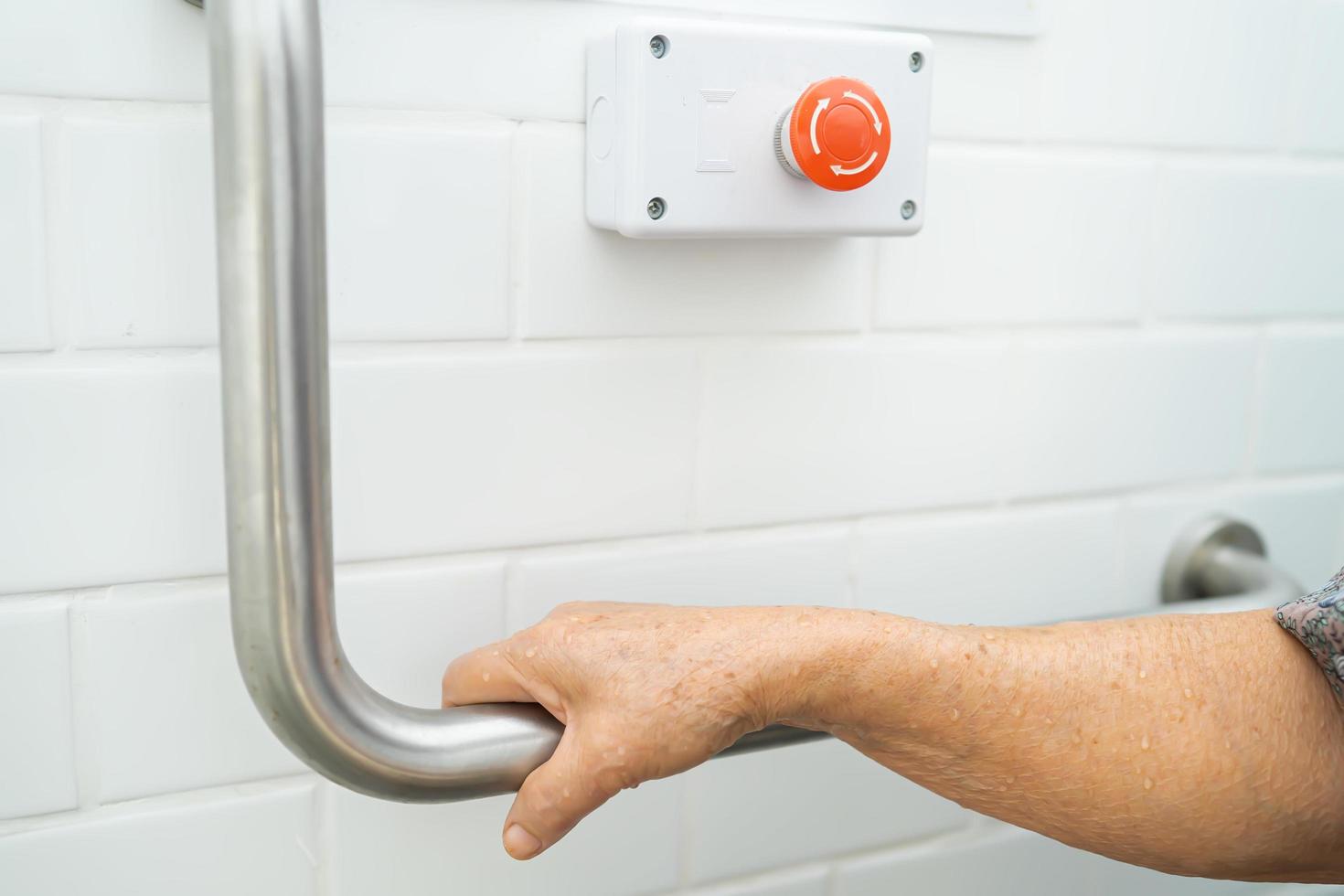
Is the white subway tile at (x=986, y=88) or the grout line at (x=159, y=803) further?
the white subway tile at (x=986, y=88)

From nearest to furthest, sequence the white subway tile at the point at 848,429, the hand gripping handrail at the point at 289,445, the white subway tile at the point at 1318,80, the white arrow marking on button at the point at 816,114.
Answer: the hand gripping handrail at the point at 289,445 → the white arrow marking on button at the point at 816,114 → the white subway tile at the point at 848,429 → the white subway tile at the point at 1318,80

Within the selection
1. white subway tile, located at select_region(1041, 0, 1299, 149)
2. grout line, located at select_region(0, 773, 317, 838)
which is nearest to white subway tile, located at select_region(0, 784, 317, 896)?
grout line, located at select_region(0, 773, 317, 838)

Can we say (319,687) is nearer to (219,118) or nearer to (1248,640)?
(219,118)

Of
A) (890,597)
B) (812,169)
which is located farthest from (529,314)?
(890,597)

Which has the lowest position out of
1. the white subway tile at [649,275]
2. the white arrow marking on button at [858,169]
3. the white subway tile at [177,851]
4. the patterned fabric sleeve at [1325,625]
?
the white subway tile at [177,851]

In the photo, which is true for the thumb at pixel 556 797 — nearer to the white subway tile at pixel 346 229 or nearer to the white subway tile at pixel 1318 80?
the white subway tile at pixel 346 229

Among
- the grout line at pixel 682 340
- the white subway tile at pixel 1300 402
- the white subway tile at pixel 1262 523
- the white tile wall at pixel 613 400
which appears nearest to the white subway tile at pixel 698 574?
the white tile wall at pixel 613 400

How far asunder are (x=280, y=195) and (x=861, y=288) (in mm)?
319

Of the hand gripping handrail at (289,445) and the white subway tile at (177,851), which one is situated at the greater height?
the hand gripping handrail at (289,445)

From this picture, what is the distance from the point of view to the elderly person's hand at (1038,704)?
1.52 feet

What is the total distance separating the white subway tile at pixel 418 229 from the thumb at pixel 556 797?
0.65 ft

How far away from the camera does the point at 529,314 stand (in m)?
0.55

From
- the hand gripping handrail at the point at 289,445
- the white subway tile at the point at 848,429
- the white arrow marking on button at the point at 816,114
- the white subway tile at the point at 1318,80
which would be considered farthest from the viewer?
the white subway tile at the point at 1318,80

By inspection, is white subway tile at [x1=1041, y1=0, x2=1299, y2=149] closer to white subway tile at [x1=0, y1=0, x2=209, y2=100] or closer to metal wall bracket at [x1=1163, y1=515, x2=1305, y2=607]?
metal wall bracket at [x1=1163, y1=515, x2=1305, y2=607]
